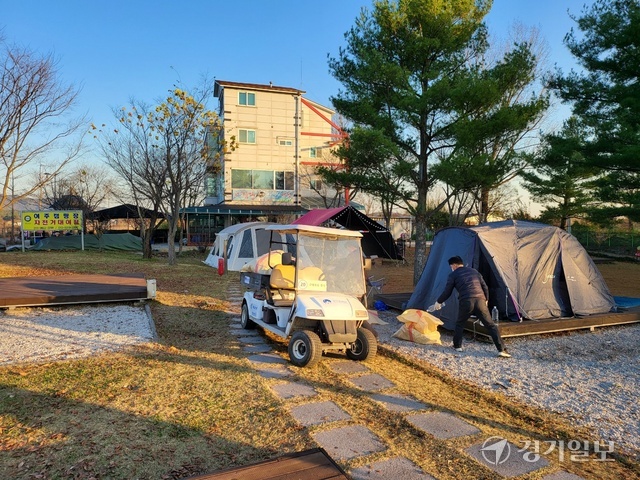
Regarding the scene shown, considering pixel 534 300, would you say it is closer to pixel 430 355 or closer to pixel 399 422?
pixel 430 355

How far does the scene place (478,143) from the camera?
36.1ft

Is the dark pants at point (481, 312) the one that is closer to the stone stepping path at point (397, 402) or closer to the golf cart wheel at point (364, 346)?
the golf cart wheel at point (364, 346)

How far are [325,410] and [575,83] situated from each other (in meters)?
13.3

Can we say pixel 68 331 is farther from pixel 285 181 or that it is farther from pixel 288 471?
pixel 285 181

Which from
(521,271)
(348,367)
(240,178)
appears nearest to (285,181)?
(240,178)

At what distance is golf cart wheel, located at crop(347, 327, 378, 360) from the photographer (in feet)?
18.1

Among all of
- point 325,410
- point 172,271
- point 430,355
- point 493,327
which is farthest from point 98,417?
point 172,271

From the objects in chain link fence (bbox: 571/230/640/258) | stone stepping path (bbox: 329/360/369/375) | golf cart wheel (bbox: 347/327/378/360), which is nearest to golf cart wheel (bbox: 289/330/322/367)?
stone stepping path (bbox: 329/360/369/375)

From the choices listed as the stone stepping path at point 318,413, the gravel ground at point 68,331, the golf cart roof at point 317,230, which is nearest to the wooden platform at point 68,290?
the gravel ground at point 68,331

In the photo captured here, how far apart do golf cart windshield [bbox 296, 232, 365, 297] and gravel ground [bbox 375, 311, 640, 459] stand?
129cm

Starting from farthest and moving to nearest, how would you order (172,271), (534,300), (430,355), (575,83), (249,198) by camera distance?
(249,198) → (172,271) → (575,83) → (534,300) → (430,355)

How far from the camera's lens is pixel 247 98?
91.8 feet

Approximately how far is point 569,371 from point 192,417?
4698 mm

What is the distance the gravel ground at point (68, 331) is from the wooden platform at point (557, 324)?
5313 millimetres
